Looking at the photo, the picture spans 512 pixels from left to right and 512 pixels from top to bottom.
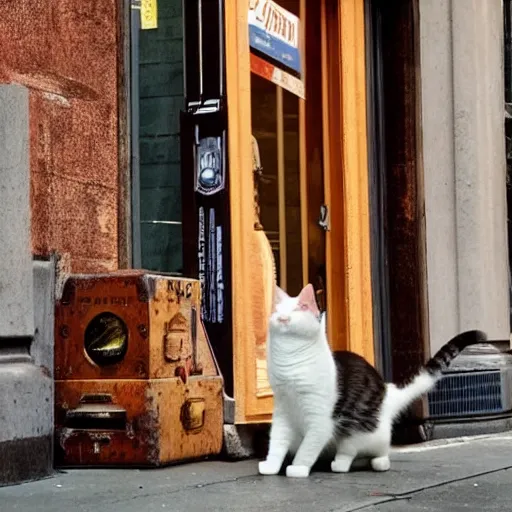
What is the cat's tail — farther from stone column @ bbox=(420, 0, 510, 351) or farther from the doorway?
stone column @ bbox=(420, 0, 510, 351)

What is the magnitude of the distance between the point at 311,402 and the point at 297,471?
30cm

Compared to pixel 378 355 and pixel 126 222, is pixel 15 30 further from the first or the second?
pixel 378 355

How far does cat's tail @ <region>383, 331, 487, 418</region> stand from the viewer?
6.13 m

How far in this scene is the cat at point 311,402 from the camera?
561 centimetres

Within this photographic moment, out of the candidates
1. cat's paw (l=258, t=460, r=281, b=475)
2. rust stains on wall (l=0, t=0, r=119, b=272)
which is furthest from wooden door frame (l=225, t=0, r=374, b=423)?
cat's paw (l=258, t=460, r=281, b=475)

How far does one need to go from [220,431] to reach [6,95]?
6.39ft

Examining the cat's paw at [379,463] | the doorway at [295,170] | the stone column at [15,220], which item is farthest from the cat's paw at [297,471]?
the doorway at [295,170]

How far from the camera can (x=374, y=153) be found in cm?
805

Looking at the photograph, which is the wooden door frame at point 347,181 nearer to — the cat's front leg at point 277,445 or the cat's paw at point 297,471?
the cat's front leg at point 277,445

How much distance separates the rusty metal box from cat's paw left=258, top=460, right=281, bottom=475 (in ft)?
1.32

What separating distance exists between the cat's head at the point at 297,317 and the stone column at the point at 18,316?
1.03 m

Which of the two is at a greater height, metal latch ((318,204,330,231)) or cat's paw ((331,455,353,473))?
metal latch ((318,204,330,231))

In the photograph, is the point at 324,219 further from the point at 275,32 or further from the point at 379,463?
the point at 379,463

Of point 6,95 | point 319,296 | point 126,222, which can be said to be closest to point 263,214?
point 319,296
